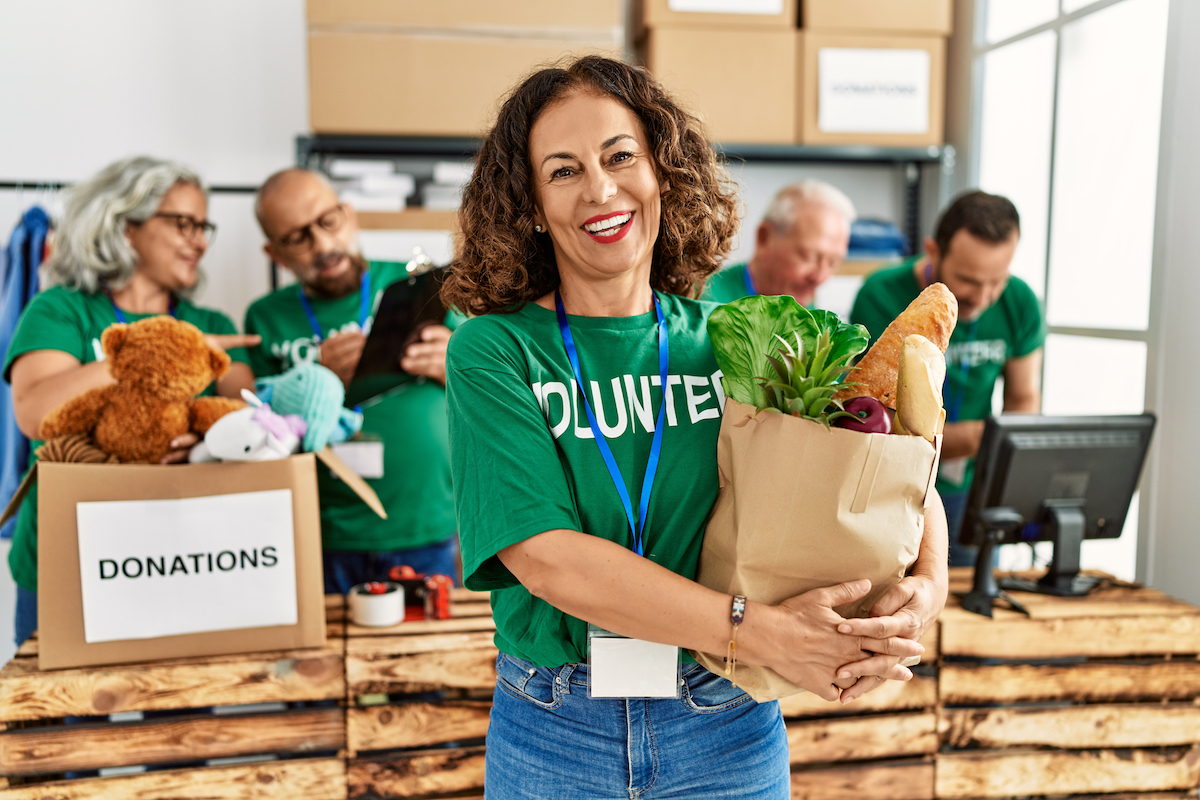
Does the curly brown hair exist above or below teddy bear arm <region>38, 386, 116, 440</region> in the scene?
above

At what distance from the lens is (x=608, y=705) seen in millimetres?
1091

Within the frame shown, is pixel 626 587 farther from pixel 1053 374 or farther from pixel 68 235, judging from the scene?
pixel 1053 374

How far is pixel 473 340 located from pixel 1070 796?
170 centimetres

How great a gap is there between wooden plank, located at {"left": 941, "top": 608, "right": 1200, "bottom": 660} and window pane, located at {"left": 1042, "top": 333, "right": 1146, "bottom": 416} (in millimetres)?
706

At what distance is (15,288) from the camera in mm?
2662

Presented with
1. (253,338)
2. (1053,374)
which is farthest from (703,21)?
(253,338)

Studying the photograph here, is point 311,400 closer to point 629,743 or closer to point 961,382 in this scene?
point 629,743

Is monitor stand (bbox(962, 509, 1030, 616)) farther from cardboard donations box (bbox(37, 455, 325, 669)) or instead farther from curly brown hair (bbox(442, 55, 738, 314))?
cardboard donations box (bbox(37, 455, 325, 669))

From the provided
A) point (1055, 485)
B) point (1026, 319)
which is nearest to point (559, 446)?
point (1055, 485)

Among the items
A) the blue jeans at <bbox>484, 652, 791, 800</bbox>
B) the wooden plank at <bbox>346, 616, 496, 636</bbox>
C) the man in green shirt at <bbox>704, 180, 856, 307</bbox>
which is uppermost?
the man in green shirt at <bbox>704, 180, 856, 307</bbox>

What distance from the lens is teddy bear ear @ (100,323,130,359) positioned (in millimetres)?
1588

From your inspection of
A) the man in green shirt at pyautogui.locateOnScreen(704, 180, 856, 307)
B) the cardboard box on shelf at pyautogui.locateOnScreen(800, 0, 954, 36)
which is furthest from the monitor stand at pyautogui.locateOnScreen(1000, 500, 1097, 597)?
the cardboard box on shelf at pyautogui.locateOnScreen(800, 0, 954, 36)

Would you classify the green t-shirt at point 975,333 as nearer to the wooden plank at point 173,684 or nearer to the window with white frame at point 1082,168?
the window with white frame at point 1082,168

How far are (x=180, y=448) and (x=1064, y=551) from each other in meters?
1.91
